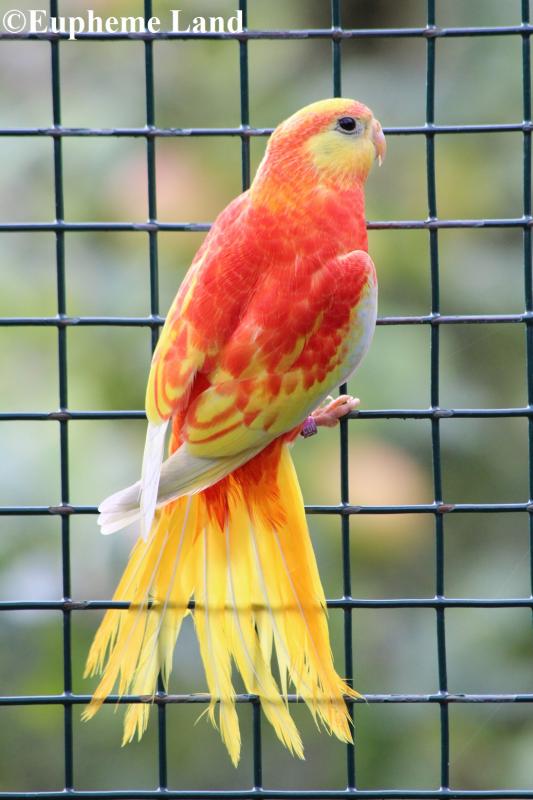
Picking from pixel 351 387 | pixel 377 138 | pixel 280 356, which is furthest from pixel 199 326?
pixel 351 387

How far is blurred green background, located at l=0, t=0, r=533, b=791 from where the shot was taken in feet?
6.61

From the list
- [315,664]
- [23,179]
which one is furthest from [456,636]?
[23,179]

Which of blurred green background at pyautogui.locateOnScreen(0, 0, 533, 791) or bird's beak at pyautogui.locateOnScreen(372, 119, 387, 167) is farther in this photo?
blurred green background at pyautogui.locateOnScreen(0, 0, 533, 791)

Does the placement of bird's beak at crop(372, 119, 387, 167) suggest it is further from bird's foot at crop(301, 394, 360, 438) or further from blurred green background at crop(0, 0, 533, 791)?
blurred green background at crop(0, 0, 533, 791)

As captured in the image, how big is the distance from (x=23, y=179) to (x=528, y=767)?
1.32 meters

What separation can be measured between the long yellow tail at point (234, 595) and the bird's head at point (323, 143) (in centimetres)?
35

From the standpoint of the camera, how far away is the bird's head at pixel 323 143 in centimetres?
150

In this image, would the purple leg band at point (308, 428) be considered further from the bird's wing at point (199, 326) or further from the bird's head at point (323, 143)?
the bird's head at point (323, 143)

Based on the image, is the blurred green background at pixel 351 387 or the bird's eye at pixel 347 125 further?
the blurred green background at pixel 351 387

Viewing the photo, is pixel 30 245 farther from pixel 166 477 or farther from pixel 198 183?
pixel 166 477

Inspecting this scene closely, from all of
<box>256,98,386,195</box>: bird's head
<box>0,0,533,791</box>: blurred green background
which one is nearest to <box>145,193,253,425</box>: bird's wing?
<box>256,98,386,195</box>: bird's head

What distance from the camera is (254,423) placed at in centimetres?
146

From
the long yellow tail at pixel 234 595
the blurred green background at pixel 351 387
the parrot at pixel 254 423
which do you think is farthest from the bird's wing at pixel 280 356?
the blurred green background at pixel 351 387

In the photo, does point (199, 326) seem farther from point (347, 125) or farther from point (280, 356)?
point (347, 125)
